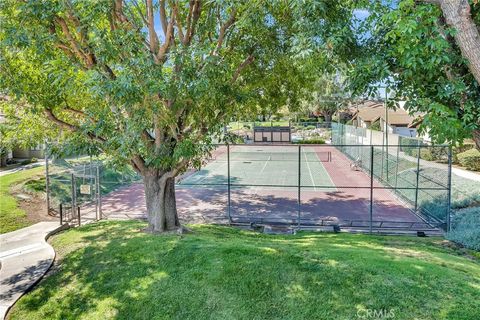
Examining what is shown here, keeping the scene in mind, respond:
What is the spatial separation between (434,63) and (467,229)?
7.93 m

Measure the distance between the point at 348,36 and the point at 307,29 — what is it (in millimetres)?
654

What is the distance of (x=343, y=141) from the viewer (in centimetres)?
2970

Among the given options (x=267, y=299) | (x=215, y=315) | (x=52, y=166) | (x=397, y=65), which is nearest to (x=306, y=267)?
(x=267, y=299)

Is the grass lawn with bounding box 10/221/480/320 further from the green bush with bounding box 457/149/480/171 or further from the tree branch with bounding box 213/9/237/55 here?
the green bush with bounding box 457/149/480/171

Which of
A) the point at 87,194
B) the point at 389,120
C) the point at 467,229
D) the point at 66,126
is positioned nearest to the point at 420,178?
the point at 467,229

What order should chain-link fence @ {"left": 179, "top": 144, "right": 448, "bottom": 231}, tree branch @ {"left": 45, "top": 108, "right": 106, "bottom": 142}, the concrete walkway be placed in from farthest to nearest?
chain-link fence @ {"left": 179, "top": 144, "right": 448, "bottom": 231}
tree branch @ {"left": 45, "top": 108, "right": 106, "bottom": 142}
the concrete walkway

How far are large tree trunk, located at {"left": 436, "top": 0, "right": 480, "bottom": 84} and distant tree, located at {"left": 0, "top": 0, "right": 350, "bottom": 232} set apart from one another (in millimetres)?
1797

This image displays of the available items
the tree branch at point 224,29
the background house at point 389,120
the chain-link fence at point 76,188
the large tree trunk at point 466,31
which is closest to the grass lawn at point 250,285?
the large tree trunk at point 466,31

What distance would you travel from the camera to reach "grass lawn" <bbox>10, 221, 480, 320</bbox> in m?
4.99

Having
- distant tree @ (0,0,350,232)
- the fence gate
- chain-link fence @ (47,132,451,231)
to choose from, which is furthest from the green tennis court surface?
distant tree @ (0,0,350,232)

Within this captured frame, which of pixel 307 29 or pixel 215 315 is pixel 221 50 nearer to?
pixel 307 29

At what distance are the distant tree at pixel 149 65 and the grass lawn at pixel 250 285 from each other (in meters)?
2.32

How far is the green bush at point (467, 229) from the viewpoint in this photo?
31.3ft

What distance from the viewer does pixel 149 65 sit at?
21.9ft
